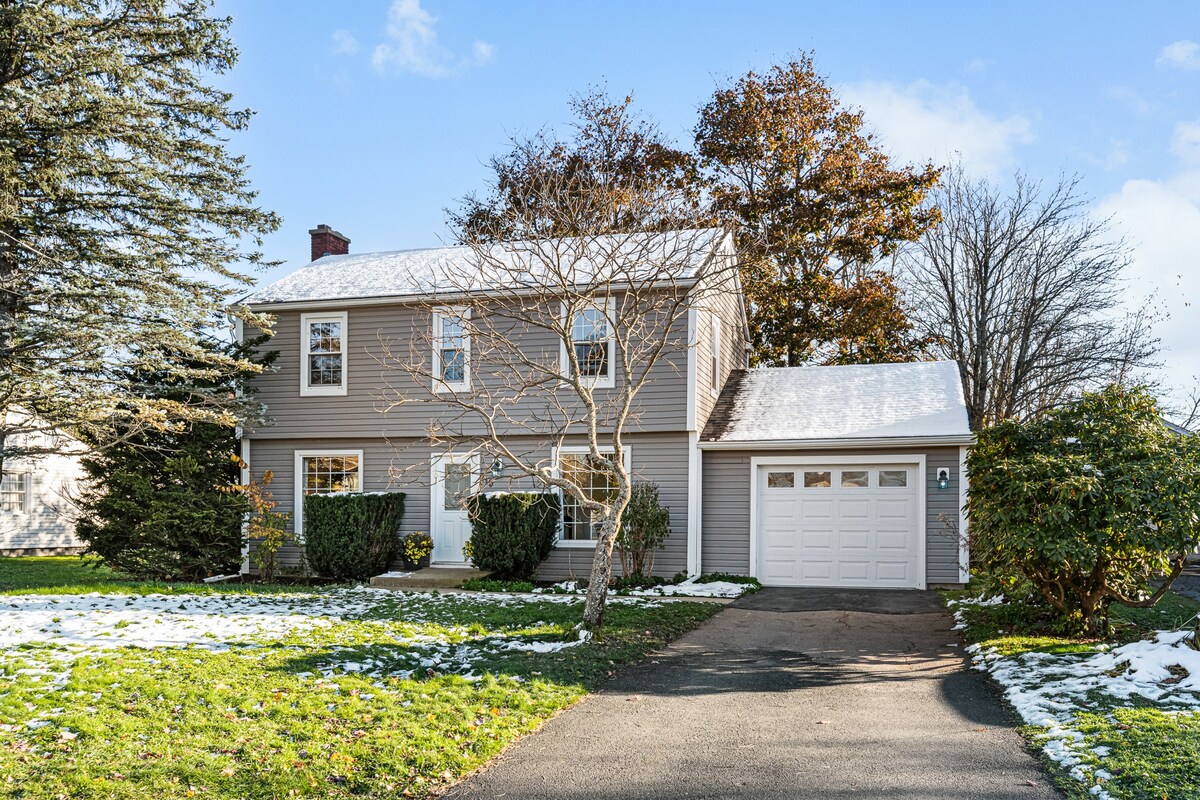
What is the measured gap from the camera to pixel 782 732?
6.13m

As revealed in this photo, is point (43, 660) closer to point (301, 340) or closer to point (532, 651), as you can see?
point (532, 651)

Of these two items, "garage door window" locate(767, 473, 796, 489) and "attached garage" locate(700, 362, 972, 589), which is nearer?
"attached garage" locate(700, 362, 972, 589)

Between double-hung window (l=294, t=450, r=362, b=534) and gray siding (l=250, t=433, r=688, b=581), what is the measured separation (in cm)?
10

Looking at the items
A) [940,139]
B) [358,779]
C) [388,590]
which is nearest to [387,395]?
[388,590]

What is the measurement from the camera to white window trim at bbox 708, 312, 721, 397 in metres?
16.5

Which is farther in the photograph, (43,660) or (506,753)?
(43,660)

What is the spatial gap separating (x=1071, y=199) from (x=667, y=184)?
10.4 m

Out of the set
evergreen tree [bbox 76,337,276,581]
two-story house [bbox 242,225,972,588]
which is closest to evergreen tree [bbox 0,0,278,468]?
evergreen tree [bbox 76,337,276,581]

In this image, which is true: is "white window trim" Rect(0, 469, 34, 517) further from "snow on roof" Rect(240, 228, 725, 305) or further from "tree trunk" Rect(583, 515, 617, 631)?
"tree trunk" Rect(583, 515, 617, 631)

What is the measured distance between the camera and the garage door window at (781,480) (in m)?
15.4

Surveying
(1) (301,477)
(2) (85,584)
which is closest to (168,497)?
(2) (85,584)

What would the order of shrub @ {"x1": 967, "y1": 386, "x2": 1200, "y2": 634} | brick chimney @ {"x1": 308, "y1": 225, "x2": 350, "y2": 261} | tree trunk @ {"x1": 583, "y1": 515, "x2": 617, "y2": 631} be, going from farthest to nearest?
1. brick chimney @ {"x1": 308, "y1": 225, "x2": 350, "y2": 261}
2. tree trunk @ {"x1": 583, "y1": 515, "x2": 617, "y2": 631}
3. shrub @ {"x1": 967, "y1": 386, "x2": 1200, "y2": 634}

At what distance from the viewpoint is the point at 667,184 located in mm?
25312

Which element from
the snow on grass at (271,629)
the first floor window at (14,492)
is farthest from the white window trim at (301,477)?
the first floor window at (14,492)
